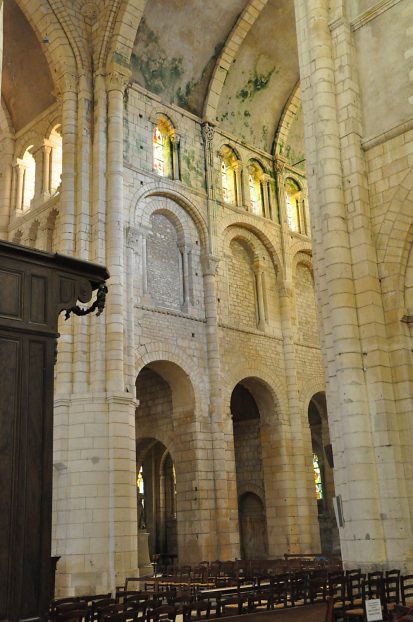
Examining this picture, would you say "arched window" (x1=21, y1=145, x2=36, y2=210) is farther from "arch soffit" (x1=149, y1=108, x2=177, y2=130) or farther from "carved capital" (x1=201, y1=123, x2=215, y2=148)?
"carved capital" (x1=201, y1=123, x2=215, y2=148)

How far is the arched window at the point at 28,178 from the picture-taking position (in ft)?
77.8

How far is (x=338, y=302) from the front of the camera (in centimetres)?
1177

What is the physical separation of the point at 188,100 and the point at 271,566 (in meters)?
15.7

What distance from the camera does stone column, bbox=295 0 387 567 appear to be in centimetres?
1073

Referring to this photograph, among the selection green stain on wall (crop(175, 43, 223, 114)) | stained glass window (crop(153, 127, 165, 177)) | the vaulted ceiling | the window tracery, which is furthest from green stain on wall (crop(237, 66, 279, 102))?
stained glass window (crop(153, 127, 165, 177))

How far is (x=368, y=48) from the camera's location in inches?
516

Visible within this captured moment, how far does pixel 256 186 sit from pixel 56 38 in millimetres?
9342

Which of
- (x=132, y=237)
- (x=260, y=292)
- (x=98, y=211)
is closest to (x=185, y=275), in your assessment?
(x=132, y=237)

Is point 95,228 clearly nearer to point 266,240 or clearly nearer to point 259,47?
point 266,240

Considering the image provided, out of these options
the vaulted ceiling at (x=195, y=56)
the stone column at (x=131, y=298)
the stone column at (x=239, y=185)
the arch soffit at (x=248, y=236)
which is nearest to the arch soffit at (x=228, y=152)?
the stone column at (x=239, y=185)

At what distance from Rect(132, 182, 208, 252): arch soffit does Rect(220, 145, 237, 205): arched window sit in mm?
2217

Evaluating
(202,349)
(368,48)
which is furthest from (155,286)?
(368,48)

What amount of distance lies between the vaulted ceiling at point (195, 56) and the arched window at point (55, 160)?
1.17 meters

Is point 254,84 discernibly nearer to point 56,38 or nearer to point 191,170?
point 191,170
